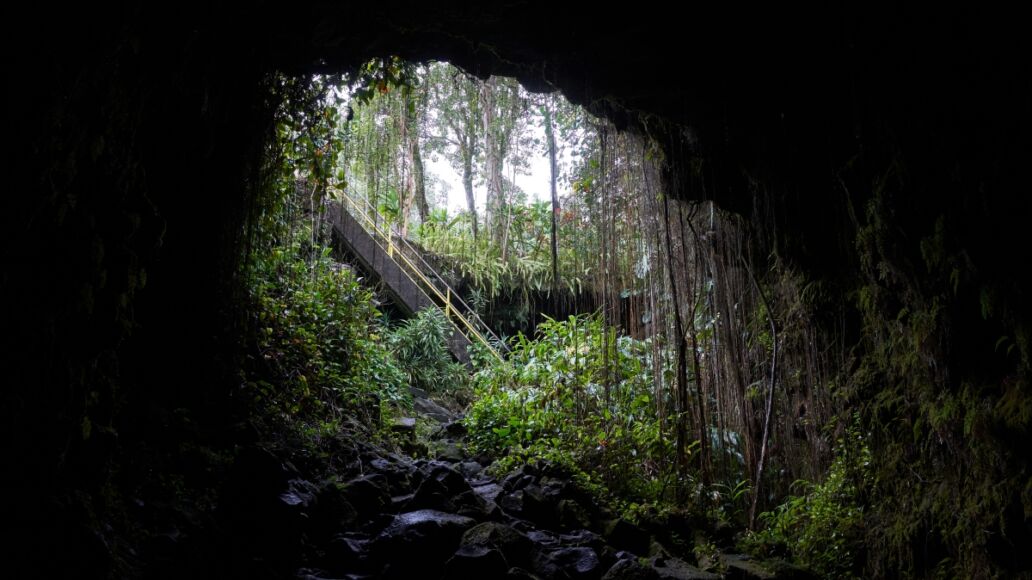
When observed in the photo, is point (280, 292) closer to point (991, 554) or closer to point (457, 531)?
point (457, 531)

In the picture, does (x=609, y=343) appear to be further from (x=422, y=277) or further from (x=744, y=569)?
(x=422, y=277)

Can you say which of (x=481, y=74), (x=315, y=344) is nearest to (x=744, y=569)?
(x=481, y=74)

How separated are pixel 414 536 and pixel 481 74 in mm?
2760

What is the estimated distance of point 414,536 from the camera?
3297mm

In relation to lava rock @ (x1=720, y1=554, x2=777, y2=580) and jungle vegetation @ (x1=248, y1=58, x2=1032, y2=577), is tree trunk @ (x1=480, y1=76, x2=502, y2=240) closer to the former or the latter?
jungle vegetation @ (x1=248, y1=58, x2=1032, y2=577)

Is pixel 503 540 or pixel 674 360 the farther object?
pixel 674 360

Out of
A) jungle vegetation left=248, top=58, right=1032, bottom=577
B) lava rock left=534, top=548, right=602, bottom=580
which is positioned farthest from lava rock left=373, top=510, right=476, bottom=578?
jungle vegetation left=248, top=58, right=1032, bottom=577

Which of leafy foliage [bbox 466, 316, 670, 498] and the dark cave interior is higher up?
the dark cave interior

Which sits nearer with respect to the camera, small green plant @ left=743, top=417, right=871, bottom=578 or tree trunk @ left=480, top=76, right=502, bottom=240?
small green plant @ left=743, top=417, right=871, bottom=578

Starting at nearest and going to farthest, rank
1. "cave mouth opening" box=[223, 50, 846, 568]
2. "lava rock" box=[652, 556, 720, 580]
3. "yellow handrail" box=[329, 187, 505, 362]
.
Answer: "lava rock" box=[652, 556, 720, 580], "cave mouth opening" box=[223, 50, 846, 568], "yellow handrail" box=[329, 187, 505, 362]

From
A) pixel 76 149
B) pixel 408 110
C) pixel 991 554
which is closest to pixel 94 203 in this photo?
pixel 76 149

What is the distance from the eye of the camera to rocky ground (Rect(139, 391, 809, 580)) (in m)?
3.00

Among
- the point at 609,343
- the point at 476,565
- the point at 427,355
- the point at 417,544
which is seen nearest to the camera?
the point at 476,565

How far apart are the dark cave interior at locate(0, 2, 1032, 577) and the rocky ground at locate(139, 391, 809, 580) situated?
552 millimetres
